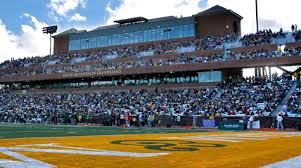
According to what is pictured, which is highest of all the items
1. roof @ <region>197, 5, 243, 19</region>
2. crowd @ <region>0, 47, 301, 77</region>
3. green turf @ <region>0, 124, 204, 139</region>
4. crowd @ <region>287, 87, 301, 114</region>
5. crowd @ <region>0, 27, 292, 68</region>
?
roof @ <region>197, 5, 243, 19</region>

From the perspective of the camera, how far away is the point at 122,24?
71938 millimetres

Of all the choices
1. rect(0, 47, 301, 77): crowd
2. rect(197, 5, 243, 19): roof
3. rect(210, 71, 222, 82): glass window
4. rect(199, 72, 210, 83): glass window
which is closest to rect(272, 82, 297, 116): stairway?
rect(0, 47, 301, 77): crowd

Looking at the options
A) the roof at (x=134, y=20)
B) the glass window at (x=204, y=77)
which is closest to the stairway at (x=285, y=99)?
the glass window at (x=204, y=77)

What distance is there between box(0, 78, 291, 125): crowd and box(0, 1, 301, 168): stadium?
0.39ft

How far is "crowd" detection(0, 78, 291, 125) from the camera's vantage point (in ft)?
132

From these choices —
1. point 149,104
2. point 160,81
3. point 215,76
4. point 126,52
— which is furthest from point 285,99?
point 126,52

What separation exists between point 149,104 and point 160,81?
1044cm

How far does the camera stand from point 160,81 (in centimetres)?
5816

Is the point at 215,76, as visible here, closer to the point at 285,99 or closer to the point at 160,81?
the point at 160,81

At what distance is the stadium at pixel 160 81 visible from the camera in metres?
37.6

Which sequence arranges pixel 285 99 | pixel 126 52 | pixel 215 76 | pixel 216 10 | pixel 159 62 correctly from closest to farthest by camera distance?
pixel 285 99
pixel 215 76
pixel 159 62
pixel 216 10
pixel 126 52

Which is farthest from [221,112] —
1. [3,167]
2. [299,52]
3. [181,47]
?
[3,167]

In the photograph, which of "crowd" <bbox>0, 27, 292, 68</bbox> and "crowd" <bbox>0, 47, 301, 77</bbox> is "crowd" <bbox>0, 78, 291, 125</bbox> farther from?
"crowd" <bbox>0, 27, 292, 68</bbox>

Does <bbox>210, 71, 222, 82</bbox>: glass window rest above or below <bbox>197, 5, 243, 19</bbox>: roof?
below
